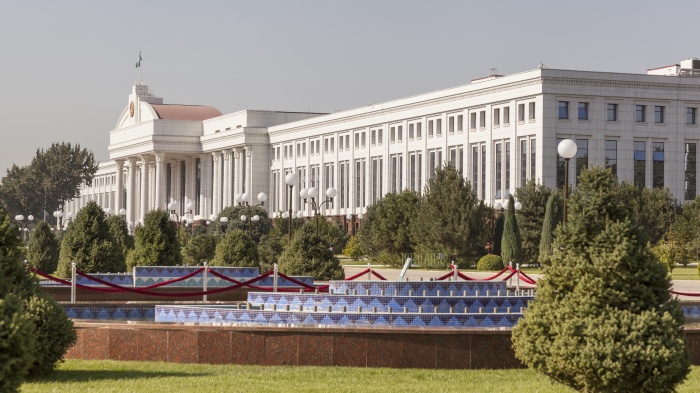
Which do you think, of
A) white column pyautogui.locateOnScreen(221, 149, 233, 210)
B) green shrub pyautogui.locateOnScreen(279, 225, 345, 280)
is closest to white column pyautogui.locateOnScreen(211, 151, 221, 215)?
white column pyautogui.locateOnScreen(221, 149, 233, 210)

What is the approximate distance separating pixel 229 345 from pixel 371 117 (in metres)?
76.0

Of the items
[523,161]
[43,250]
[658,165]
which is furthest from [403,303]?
[658,165]

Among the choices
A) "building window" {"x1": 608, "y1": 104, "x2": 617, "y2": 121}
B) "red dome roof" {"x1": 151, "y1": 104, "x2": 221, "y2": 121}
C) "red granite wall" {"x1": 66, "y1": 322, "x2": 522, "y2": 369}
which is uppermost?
"red dome roof" {"x1": 151, "y1": 104, "x2": 221, "y2": 121}

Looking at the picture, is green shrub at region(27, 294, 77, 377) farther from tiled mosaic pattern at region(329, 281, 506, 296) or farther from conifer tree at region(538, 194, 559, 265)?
conifer tree at region(538, 194, 559, 265)

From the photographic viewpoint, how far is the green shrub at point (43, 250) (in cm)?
4203

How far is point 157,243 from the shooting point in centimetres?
3609

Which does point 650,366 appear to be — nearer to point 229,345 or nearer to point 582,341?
point 582,341

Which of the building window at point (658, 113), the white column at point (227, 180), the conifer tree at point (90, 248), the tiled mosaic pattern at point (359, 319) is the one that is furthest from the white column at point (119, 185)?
the tiled mosaic pattern at point (359, 319)

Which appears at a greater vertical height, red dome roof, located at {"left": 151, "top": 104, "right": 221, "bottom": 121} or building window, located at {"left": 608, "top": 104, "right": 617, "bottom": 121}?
red dome roof, located at {"left": 151, "top": 104, "right": 221, "bottom": 121}

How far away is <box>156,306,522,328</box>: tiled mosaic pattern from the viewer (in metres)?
16.7

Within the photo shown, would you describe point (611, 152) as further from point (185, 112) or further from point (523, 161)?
point (185, 112)

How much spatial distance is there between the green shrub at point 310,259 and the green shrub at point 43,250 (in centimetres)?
1338

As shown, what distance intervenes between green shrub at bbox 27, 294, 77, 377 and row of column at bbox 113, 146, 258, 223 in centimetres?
9491

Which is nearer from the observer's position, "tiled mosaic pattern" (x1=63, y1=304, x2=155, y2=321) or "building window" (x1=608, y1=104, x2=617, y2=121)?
"tiled mosaic pattern" (x1=63, y1=304, x2=155, y2=321)
